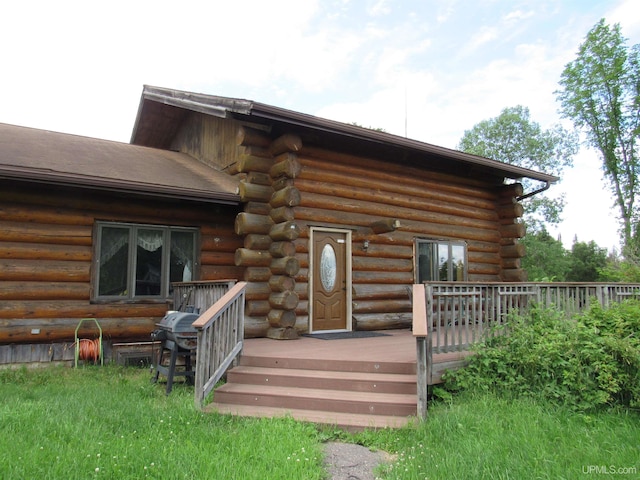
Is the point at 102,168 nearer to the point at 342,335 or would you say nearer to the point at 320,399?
the point at 342,335

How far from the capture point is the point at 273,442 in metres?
4.38

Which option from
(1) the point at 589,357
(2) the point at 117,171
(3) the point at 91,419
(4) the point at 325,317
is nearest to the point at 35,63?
(2) the point at 117,171

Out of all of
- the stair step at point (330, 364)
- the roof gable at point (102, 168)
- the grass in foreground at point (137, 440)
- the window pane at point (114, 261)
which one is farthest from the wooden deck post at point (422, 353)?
the window pane at point (114, 261)

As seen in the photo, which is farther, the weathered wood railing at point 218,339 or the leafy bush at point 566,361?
the weathered wood railing at point 218,339

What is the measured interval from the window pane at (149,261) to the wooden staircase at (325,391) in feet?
9.80

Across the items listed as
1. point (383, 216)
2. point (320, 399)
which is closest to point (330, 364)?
point (320, 399)

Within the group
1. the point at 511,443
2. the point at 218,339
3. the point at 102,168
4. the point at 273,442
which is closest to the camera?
the point at 511,443

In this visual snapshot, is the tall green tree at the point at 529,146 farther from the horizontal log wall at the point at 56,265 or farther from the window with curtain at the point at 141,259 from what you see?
the horizontal log wall at the point at 56,265

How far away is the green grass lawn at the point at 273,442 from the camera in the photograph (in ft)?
12.0

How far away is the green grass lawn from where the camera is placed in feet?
12.0

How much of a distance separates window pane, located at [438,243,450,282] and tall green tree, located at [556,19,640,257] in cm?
1690

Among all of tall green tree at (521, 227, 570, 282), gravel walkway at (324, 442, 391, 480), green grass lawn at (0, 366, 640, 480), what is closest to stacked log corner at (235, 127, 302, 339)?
green grass lawn at (0, 366, 640, 480)

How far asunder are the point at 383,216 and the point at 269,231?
9.03 feet

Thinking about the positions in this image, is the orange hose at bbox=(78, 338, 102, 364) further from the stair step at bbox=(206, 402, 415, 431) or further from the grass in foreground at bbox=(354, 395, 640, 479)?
the grass in foreground at bbox=(354, 395, 640, 479)
